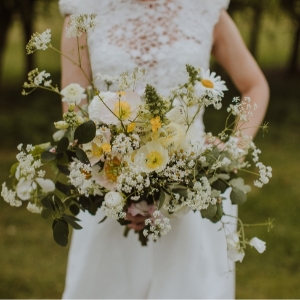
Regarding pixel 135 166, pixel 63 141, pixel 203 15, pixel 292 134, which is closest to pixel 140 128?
pixel 135 166

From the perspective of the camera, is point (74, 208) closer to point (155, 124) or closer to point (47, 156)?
point (47, 156)

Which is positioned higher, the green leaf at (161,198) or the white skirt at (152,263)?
the green leaf at (161,198)

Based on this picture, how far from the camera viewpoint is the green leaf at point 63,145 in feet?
6.32

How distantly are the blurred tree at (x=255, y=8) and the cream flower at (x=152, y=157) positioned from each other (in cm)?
661

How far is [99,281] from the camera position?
8.85 feet

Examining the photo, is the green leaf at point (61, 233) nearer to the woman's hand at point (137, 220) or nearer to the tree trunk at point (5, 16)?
the woman's hand at point (137, 220)


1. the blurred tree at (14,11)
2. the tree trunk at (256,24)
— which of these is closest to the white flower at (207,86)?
the blurred tree at (14,11)

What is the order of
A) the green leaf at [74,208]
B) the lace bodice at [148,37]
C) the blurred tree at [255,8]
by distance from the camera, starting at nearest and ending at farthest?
the green leaf at [74,208] → the lace bodice at [148,37] → the blurred tree at [255,8]

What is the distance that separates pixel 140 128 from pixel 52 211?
0.43 metres

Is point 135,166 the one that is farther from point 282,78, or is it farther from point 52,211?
point 282,78

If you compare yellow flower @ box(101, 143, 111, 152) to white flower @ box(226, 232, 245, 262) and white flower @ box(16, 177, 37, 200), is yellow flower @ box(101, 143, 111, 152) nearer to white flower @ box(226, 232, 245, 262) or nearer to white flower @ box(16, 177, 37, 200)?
white flower @ box(16, 177, 37, 200)

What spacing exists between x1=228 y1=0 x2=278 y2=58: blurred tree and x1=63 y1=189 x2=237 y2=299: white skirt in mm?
5995

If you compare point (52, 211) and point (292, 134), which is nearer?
point (52, 211)

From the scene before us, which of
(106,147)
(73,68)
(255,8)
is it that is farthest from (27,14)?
(106,147)
